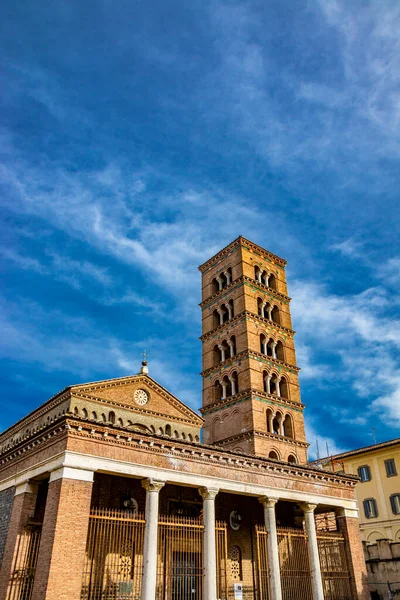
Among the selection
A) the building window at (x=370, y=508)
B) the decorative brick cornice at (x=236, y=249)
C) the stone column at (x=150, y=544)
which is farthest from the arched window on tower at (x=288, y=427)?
the stone column at (x=150, y=544)

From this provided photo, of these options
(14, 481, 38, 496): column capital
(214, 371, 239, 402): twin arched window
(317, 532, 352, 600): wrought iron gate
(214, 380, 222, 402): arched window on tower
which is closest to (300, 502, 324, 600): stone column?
(317, 532, 352, 600): wrought iron gate

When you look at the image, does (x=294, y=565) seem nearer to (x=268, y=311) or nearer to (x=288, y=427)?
(x=288, y=427)

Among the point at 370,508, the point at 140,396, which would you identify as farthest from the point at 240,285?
the point at 370,508

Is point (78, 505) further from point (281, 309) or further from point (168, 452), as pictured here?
point (281, 309)

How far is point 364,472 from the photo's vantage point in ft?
122

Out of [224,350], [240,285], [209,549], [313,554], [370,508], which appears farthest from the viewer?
[370,508]

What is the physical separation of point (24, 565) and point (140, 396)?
12.1 metres

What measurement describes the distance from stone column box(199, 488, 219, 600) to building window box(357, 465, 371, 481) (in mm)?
22829

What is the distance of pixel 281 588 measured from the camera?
1909cm

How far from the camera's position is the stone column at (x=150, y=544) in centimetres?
1497

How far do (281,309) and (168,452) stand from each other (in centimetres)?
1916

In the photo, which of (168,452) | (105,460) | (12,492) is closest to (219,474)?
(168,452)

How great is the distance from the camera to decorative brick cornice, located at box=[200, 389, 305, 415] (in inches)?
1132

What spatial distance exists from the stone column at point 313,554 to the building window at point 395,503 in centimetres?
1639
